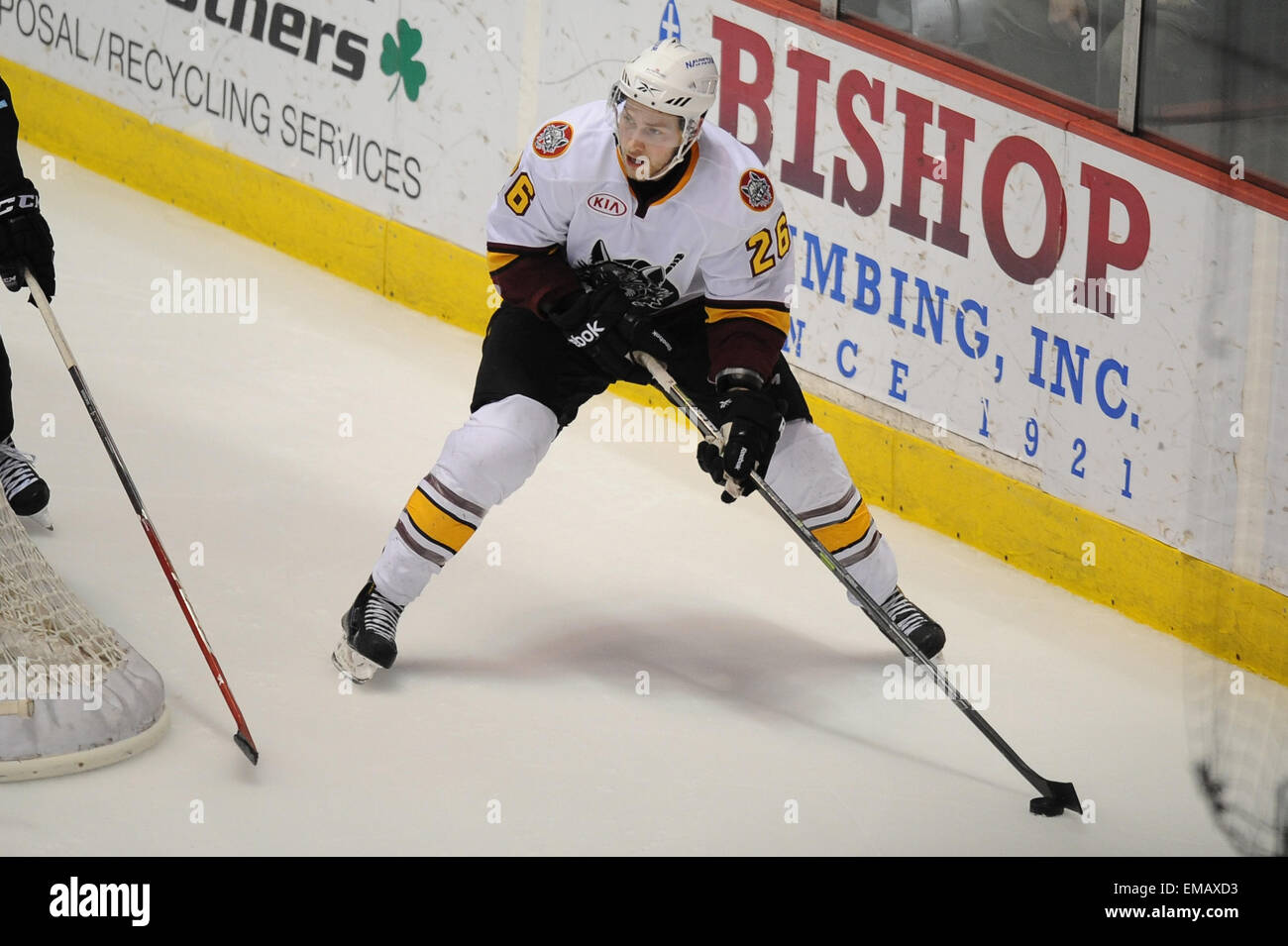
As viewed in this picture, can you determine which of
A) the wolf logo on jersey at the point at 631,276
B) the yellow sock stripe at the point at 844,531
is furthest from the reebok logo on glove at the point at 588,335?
the yellow sock stripe at the point at 844,531

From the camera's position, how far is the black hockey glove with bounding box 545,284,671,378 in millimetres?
4090

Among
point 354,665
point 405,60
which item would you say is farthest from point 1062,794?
point 405,60

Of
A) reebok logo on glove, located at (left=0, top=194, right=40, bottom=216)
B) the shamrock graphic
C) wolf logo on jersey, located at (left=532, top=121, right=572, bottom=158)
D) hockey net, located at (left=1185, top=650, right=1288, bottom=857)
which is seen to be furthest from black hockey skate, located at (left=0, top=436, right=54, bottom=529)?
hockey net, located at (left=1185, top=650, right=1288, bottom=857)

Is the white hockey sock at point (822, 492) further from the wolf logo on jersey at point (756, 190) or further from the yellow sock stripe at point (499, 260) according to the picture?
the yellow sock stripe at point (499, 260)

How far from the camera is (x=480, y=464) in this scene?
4.05 meters

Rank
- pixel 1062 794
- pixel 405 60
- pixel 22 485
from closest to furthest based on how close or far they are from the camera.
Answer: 1. pixel 1062 794
2. pixel 22 485
3. pixel 405 60

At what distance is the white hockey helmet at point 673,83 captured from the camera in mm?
3824

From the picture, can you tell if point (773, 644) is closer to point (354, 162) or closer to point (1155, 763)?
point (1155, 763)

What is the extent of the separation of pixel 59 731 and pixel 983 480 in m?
2.43

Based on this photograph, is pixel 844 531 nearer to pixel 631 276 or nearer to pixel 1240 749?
pixel 631 276

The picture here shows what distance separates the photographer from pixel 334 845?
3613mm

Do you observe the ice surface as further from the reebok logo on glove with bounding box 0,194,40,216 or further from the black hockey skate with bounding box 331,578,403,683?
the reebok logo on glove with bounding box 0,194,40,216

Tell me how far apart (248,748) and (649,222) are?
1298 mm

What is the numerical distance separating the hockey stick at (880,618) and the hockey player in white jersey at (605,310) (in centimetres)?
3
